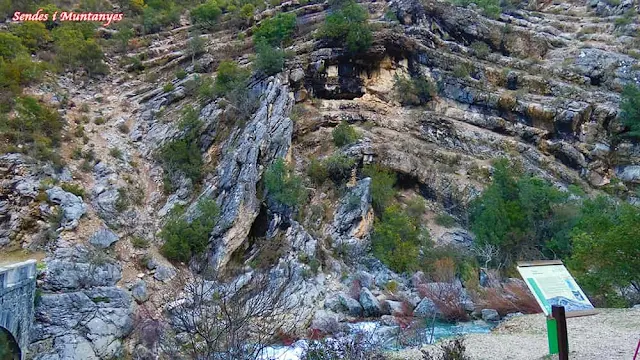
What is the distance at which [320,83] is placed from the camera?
88.2ft

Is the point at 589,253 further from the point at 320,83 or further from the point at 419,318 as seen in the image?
the point at 320,83

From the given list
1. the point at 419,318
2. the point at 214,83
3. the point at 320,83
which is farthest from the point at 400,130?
the point at 419,318

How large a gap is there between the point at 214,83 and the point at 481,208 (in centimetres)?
1511

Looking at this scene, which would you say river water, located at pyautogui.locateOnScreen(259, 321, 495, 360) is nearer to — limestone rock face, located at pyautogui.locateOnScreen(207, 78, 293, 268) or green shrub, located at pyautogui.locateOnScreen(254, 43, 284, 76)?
limestone rock face, located at pyautogui.locateOnScreen(207, 78, 293, 268)

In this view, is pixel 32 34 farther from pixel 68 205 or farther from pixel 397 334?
pixel 397 334

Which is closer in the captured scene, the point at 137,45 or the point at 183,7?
the point at 137,45

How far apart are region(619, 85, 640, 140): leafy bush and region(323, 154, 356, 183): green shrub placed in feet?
50.4

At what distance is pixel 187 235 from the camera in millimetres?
17266

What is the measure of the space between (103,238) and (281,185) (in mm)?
6999

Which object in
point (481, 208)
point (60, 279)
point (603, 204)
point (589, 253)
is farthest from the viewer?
point (481, 208)

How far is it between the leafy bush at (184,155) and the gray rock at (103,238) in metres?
4.45

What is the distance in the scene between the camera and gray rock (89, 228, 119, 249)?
1582 centimetres

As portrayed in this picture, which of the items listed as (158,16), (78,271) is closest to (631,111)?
(78,271)

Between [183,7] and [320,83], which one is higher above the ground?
[183,7]
